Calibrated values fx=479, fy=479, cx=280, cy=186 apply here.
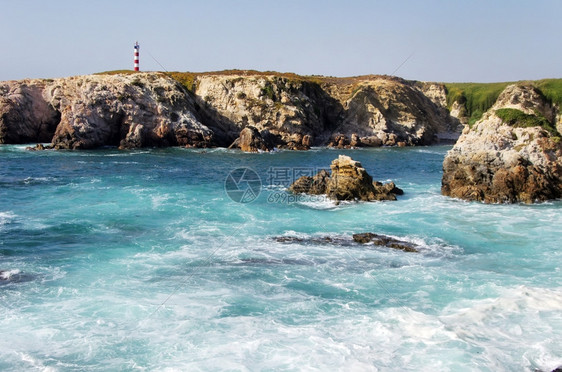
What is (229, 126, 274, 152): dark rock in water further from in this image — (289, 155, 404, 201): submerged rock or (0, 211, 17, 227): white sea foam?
(0, 211, 17, 227): white sea foam

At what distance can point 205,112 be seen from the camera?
66.4 metres

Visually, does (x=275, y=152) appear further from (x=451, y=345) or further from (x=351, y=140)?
(x=451, y=345)

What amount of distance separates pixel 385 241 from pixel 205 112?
167 feet

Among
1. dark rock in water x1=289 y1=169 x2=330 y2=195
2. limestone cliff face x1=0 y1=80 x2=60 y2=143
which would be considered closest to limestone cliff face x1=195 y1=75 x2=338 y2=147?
limestone cliff face x1=0 y1=80 x2=60 y2=143

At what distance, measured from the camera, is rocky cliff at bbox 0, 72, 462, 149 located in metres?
56.8

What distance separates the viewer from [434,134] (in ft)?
246

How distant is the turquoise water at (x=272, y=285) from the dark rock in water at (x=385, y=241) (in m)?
0.54

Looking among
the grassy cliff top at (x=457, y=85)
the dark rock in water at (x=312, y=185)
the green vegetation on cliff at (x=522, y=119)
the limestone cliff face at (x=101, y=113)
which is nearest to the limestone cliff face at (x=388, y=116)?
the grassy cliff top at (x=457, y=85)

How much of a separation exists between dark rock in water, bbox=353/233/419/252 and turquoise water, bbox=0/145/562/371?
21.4 inches

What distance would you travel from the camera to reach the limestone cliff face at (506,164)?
87.3 ft

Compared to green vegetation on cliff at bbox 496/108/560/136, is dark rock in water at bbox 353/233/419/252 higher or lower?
lower

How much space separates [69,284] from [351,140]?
177 ft

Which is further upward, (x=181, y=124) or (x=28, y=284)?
Result: (x=181, y=124)

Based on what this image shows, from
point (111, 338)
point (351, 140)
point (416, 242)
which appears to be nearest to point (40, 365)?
point (111, 338)
